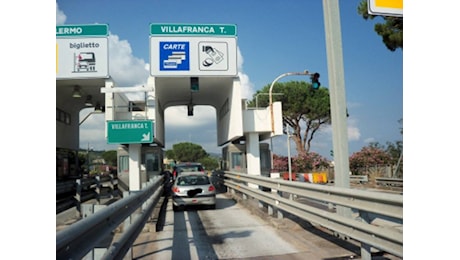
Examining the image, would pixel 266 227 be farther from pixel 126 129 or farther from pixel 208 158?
pixel 208 158

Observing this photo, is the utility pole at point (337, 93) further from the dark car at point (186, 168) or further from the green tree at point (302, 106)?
the green tree at point (302, 106)

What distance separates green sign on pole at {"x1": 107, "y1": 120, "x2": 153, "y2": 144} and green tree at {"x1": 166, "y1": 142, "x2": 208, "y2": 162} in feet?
222

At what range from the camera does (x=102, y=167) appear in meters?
35.8

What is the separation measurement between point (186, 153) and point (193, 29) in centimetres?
6754

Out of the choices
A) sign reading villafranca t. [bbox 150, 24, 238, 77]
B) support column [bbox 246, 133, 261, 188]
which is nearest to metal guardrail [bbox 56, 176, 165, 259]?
sign reading villafranca t. [bbox 150, 24, 238, 77]

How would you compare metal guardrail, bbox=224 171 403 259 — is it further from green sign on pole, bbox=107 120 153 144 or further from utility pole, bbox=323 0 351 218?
green sign on pole, bbox=107 120 153 144

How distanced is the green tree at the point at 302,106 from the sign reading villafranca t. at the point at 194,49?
65.8ft

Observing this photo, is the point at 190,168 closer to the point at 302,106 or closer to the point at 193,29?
the point at 193,29

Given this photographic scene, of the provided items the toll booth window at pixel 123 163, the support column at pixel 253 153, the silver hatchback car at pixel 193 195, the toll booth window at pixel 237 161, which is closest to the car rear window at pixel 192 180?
the silver hatchback car at pixel 193 195

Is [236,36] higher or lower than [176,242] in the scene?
higher
